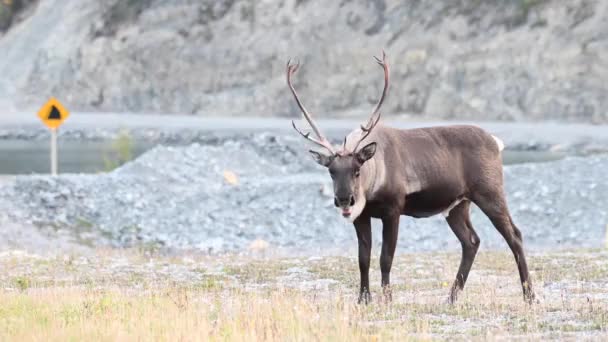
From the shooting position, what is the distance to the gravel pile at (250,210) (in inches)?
1036

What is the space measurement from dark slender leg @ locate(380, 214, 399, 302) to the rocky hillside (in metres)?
42.9

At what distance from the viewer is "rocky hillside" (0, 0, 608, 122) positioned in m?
57.8

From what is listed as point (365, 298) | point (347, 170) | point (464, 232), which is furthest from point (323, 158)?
→ point (464, 232)

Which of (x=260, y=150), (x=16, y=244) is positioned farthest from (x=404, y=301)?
(x=260, y=150)

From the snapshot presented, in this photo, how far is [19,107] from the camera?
76312mm

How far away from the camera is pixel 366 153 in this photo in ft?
38.7

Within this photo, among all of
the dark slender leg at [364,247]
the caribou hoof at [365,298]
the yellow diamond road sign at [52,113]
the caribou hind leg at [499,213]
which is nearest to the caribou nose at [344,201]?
the dark slender leg at [364,247]

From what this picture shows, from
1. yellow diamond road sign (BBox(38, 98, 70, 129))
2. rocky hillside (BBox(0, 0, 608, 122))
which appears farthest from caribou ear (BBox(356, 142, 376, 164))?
rocky hillside (BBox(0, 0, 608, 122))

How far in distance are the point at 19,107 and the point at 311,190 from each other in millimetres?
50464

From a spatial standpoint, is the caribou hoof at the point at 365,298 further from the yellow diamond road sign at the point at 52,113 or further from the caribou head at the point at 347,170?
the yellow diamond road sign at the point at 52,113

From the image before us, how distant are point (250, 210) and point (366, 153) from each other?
16.7m

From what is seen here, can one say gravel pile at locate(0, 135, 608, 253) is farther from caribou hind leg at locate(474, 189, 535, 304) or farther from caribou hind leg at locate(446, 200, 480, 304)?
caribou hind leg at locate(474, 189, 535, 304)

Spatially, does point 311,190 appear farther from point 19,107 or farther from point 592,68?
point 19,107

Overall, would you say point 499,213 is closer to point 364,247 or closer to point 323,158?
point 364,247
